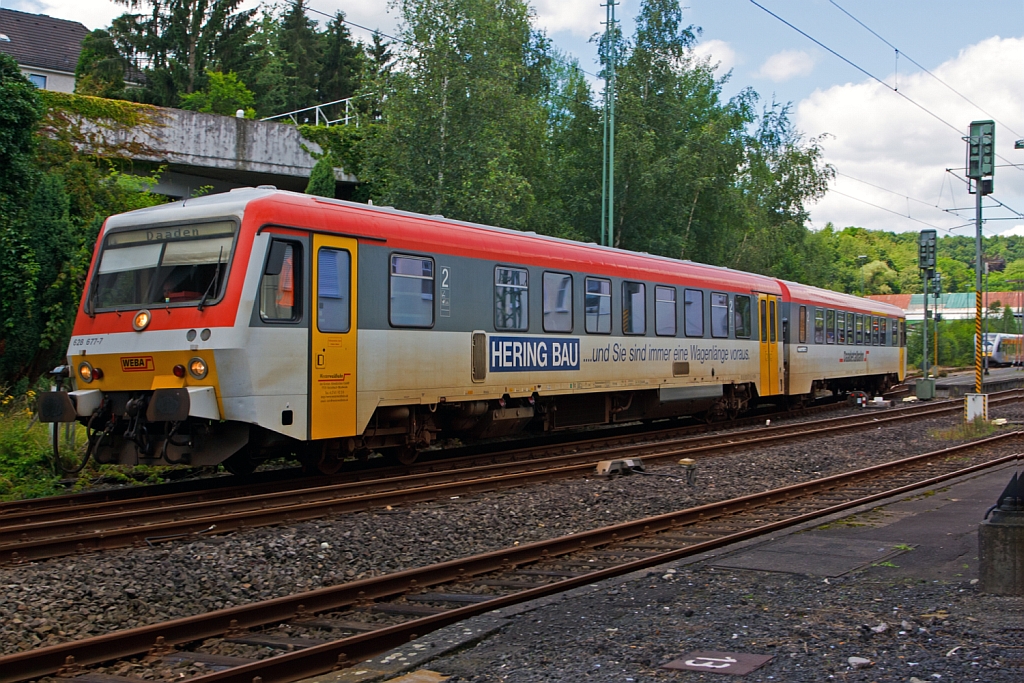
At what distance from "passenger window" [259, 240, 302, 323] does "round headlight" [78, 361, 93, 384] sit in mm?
2335

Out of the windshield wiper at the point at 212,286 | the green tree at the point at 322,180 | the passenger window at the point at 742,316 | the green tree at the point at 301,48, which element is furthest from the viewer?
the green tree at the point at 301,48

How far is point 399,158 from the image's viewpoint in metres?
30.3

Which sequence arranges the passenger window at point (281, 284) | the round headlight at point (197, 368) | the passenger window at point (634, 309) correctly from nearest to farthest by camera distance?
the round headlight at point (197, 368) → the passenger window at point (281, 284) → the passenger window at point (634, 309)

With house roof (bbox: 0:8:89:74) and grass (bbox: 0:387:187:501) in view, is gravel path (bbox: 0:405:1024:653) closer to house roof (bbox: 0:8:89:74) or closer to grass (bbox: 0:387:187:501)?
grass (bbox: 0:387:187:501)

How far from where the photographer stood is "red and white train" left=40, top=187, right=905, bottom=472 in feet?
34.6

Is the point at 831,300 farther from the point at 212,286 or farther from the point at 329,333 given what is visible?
the point at 212,286

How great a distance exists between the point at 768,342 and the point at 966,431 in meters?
4.76

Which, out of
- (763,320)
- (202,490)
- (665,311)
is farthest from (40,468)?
(763,320)

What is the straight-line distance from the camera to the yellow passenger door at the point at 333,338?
11.1m

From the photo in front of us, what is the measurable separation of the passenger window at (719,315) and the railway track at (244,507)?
5110 mm

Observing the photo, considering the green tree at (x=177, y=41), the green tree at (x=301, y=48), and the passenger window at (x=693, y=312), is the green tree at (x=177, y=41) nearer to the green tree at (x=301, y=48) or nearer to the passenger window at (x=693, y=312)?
the green tree at (x=301, y=48)

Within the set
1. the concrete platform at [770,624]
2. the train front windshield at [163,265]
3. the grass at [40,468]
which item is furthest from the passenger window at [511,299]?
the concrete platform at [770,624]

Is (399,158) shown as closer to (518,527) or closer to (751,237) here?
(751,237)

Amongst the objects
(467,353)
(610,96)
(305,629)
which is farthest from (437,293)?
(610,96)
